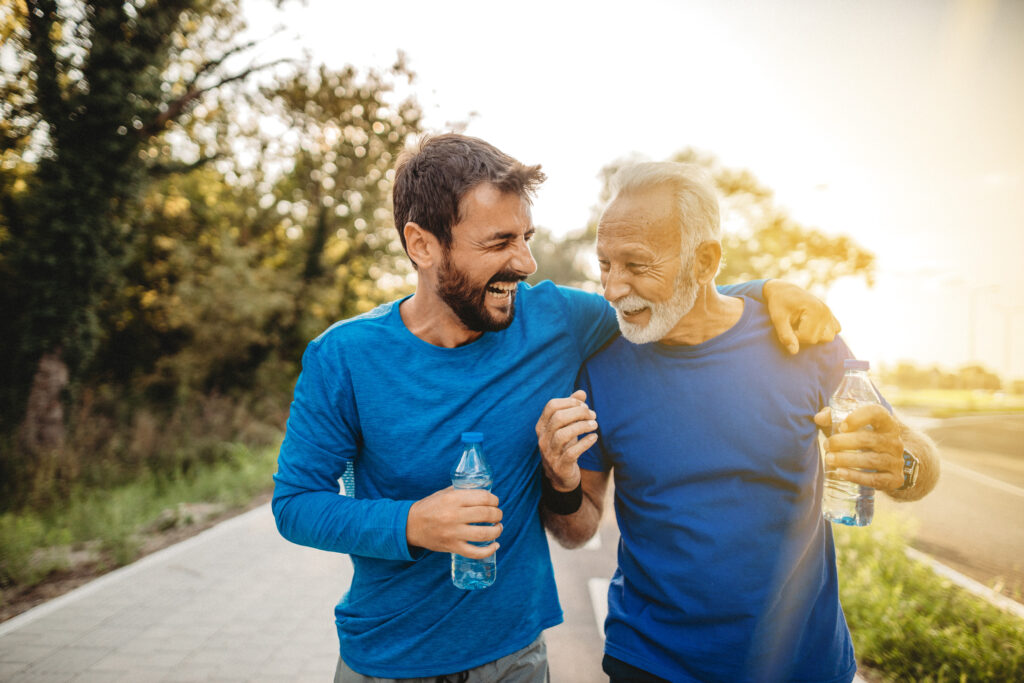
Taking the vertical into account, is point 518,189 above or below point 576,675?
above

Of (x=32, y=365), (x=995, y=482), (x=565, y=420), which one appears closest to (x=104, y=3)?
(x=32, y=365)

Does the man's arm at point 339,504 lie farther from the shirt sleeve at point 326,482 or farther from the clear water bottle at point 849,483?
the clear water bottle at point 849,483

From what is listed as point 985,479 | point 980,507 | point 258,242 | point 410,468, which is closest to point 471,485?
point 410,468

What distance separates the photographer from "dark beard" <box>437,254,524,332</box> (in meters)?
1.96

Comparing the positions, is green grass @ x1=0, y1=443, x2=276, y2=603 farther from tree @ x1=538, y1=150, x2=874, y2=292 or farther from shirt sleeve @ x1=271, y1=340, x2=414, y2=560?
tree @ x1=538, y1=150, x2=874, y2=292

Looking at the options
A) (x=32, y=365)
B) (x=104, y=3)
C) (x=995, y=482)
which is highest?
(x=104, y=3)

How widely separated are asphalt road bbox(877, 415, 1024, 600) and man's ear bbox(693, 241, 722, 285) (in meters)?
3.95

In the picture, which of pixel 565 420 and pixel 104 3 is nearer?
pixel 565 420

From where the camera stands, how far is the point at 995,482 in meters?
9.88

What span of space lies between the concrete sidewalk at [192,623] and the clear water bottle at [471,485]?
309 centimetres

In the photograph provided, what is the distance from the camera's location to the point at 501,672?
186cm

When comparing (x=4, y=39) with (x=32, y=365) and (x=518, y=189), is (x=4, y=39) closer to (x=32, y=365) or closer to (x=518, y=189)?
(x=32, y=365)

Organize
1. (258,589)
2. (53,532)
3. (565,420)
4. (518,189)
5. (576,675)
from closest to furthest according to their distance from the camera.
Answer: (565,420)
(518,189)
(576,675)
(258,589)
(53,532)

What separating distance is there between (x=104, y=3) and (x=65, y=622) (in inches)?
428
